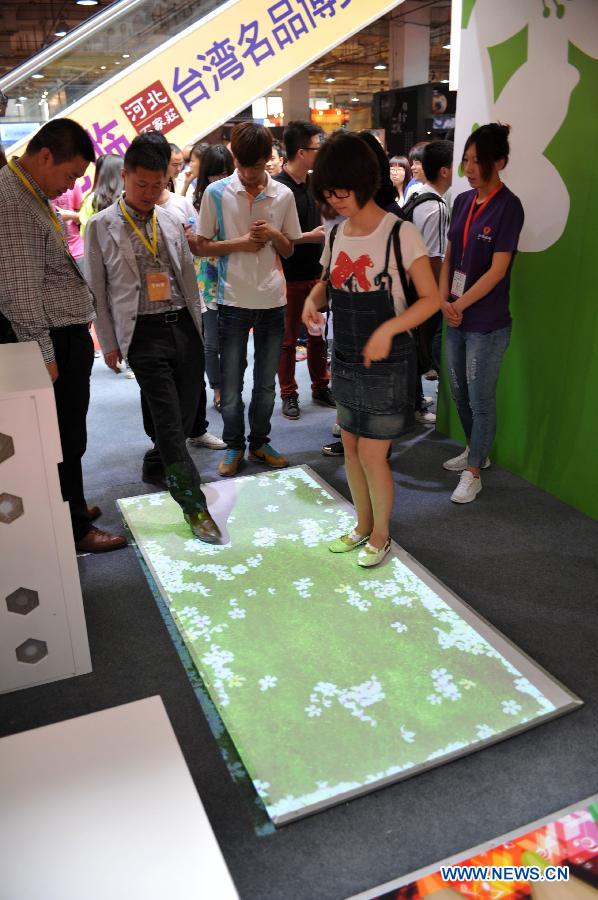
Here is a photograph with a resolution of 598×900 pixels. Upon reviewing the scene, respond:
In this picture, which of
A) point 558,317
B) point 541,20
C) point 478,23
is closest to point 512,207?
point 558,317

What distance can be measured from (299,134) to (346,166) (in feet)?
5.38

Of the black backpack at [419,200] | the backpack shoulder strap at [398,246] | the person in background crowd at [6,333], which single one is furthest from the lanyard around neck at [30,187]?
the black backpack at [419,200]

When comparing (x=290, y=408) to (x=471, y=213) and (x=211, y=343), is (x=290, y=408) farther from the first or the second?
(x=471, y=213)

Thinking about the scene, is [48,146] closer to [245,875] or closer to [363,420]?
[363,420]

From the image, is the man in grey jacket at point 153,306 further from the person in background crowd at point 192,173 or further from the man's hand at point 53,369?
the person in background crowd at point 192,173

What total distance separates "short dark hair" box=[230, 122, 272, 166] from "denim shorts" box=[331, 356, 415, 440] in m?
1.04

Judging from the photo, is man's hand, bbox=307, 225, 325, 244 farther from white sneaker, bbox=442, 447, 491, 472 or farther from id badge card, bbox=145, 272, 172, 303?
white sneaker, bbox=442, 447, 491, 472

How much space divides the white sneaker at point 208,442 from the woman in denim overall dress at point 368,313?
1.29m

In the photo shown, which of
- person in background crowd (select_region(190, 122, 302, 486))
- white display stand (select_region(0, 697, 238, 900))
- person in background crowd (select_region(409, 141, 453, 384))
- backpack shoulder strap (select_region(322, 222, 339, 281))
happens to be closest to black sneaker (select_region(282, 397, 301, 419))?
person in background crowd (select_region(190, 122, 302, 486))

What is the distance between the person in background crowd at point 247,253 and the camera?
3037 millimetres

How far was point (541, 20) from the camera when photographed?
275 centimetres

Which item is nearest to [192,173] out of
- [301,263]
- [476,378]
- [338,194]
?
[301,263]

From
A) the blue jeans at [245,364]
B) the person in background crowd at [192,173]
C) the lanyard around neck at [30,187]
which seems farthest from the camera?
the person in background crowd at [192,173]

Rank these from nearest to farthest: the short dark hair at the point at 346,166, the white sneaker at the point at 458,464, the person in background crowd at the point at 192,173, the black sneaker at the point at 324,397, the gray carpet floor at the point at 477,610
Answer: the gray carpet floor at the point at 477,610
the short dark hair at the point at 346,166
the white sneaker at the point at 458,464
the black sneaker at the point at 324,397
the person in background crowd at the point at 192,173
